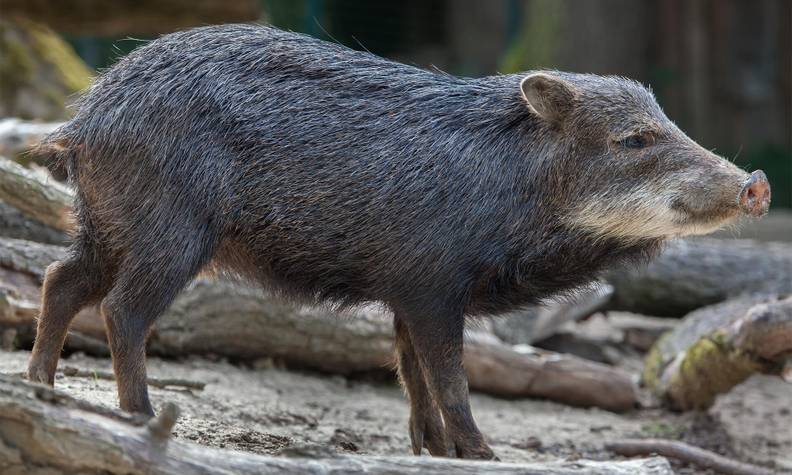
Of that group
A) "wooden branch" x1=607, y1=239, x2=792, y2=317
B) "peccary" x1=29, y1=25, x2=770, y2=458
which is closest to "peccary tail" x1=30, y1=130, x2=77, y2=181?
"peccary" x1=29, y1=25, x2=770, y2=458

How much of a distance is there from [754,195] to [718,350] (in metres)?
2.25

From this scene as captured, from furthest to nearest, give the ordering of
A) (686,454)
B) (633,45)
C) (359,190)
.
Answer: (633,45) < (686,454) < (359,190)

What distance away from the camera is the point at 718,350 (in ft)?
21.0

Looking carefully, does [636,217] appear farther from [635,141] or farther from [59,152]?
[59,152]

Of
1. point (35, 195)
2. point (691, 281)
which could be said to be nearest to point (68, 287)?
point (35, 195)

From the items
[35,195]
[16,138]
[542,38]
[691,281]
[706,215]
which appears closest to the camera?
[706,215]

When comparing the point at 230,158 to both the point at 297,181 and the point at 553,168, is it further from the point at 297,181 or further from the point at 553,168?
the point at 553,168

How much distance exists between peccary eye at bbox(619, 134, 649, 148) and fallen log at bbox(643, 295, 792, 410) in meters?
1.59

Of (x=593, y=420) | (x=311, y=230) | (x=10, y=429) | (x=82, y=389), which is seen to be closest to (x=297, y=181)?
(x=311, y=230)

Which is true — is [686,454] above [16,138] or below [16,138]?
below

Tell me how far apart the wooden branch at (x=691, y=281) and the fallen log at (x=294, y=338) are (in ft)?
3.90

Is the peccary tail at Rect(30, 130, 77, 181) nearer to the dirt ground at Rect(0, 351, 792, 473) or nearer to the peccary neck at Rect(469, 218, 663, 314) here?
the dirt ground at Rect(0, 351, 792, 473)

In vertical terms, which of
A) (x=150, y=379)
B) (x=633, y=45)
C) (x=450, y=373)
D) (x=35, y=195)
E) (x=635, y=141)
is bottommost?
(x=150, y=379)

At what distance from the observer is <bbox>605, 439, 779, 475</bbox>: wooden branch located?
220 inches
